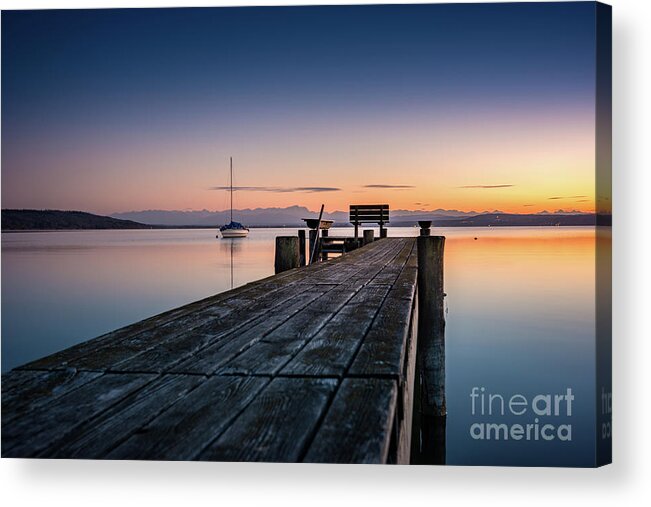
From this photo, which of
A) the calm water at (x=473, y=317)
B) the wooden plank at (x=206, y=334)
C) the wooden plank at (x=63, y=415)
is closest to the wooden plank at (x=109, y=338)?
the wooden plank at (x=206, y=334)

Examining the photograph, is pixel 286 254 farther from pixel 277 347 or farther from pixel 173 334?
pixel 277 347

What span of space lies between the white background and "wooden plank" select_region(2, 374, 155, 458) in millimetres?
896

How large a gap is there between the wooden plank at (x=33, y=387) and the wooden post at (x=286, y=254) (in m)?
4.09

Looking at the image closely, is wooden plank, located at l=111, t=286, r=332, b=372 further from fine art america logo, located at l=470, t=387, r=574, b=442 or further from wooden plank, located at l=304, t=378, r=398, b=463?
fine art america logo, located at l=470, t=387, r=574, b=442

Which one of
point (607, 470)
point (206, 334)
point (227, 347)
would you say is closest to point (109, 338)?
point (206, 334)

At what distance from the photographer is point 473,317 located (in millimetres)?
11648

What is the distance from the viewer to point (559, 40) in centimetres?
509

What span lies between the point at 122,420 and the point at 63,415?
7.9 inches

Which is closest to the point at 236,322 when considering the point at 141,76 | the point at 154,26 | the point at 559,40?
the point at 154,26

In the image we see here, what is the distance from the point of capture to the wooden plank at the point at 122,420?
1.46m

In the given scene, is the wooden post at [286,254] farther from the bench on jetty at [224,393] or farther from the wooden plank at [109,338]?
the bench on jetty at [224,393]

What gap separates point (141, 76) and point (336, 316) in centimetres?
647

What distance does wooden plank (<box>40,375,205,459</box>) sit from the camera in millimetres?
1459

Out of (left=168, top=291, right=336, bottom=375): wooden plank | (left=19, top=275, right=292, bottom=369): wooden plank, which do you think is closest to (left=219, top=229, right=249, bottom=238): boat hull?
(left=19, top=275, right=292, bottom=369): wooden plank
